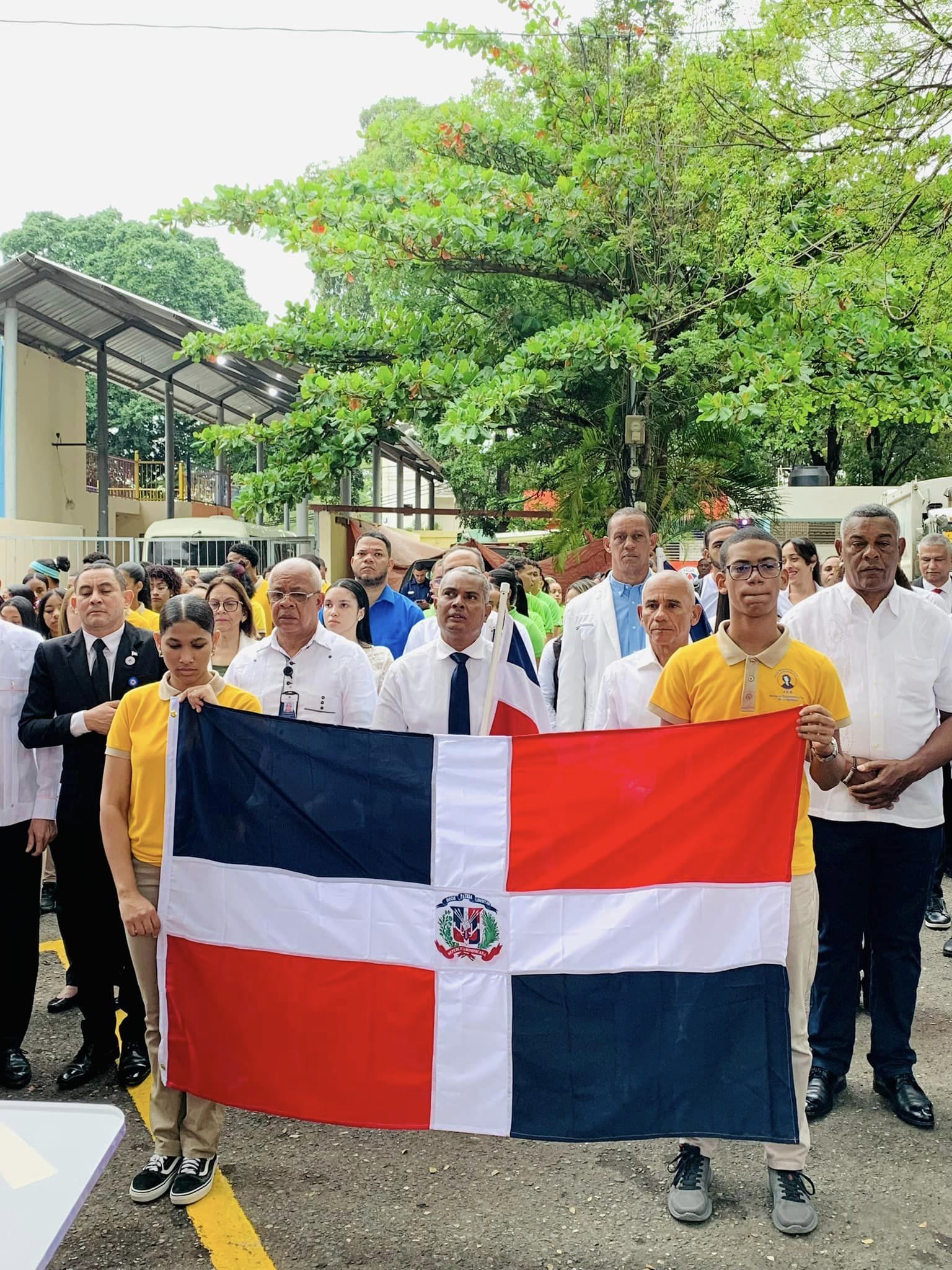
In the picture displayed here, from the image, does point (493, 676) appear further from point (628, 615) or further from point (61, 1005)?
point (61, 1005)

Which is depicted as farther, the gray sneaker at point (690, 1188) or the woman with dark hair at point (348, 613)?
the woman with dark hair at point (348, 613)

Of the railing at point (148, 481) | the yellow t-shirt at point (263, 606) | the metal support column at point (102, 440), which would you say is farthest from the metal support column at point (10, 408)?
the yellow t-shirt at point (263, 606)

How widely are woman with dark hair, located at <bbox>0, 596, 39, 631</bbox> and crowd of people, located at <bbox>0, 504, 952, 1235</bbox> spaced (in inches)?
140

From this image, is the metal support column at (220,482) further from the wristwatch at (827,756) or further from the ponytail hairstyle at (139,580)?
the wristwatch at (827,756)

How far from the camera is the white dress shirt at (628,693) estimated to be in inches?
180

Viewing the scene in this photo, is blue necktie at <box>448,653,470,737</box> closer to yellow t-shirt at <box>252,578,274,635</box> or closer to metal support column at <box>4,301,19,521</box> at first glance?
yellow t-shirt at <box>252,578,274,635</box>

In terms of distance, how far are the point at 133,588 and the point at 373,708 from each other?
13.0 feet

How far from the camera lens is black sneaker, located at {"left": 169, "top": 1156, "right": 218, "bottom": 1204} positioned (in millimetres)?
3648

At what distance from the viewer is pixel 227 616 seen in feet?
18.4

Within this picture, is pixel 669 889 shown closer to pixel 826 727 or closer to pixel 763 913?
pixel 763 913

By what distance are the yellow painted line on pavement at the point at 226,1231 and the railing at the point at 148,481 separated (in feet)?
92.9

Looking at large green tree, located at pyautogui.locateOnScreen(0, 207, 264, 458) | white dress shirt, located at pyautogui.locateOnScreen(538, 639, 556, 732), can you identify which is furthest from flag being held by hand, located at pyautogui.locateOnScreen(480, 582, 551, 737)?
large green tree, located at pyautogui.locateOnScreen(0, 207, 264, 458)

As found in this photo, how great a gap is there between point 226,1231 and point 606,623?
335 centimetres

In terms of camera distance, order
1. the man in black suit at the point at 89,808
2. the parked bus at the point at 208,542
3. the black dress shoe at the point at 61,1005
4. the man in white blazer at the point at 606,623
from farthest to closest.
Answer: the parked bus at the point at 208,542 < the man in white blazer at the point at 606,623 < the black dress shoe at the point at 61,1005 < the man in black suit at the point at 89,808
